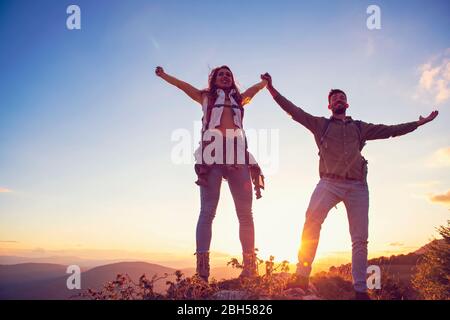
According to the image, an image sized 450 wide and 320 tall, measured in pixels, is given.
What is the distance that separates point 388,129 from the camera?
669 cm

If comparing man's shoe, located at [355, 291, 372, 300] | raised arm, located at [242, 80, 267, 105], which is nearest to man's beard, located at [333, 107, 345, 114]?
raised arm, located at [242, 80, 267, 105]

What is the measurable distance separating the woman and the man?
2.46 ft

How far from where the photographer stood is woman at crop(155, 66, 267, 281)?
5973 millimetres

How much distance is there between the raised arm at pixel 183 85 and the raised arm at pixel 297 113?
1327 millimetres

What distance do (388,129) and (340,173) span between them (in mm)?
1393

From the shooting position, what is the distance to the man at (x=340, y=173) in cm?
580

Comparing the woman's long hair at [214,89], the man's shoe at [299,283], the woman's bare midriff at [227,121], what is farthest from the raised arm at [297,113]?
the man's shoe at [299,283]

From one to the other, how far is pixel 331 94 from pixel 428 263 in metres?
7.96

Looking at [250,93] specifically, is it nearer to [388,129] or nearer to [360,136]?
[360,136]

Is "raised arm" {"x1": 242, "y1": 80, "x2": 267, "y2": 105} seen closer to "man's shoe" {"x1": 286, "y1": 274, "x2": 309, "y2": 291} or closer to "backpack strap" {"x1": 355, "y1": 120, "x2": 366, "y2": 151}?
"backpack strap" {"x1": 355, "y1": 120, "x2": 366, "y2": 151}

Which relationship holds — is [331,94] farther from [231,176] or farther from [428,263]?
[428,263]

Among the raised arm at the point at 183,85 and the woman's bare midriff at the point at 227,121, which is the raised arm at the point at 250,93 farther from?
the raised arm at the point at 183,85
